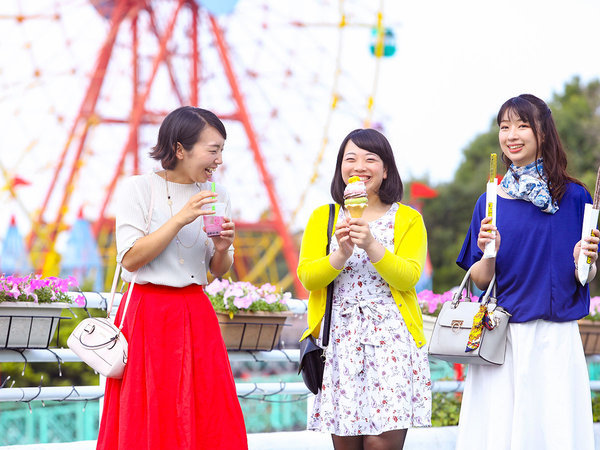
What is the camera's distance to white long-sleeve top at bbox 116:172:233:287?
2604mm

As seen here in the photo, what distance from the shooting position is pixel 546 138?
2.78 m

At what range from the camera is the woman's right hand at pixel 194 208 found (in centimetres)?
252

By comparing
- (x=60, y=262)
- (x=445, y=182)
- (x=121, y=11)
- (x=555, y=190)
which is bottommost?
(x=60, y=262)

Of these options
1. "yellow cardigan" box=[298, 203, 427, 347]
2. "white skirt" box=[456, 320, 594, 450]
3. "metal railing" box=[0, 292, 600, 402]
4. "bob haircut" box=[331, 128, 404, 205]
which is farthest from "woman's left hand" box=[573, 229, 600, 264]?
"metal railing" box=[0, 292, 600, 402]

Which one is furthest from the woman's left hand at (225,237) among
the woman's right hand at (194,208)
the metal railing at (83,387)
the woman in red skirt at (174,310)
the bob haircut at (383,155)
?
the metal railing at (83,387)

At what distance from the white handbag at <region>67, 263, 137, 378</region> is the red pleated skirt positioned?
54 mm

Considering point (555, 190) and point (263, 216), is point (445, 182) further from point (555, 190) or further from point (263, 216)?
point (555, 190)

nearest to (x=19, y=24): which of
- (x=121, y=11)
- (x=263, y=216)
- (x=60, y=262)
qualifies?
(x=121, y=11)

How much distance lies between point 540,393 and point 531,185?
689 mm

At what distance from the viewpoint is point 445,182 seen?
27344 mm

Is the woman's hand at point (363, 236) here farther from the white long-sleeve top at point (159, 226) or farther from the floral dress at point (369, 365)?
the white long-sleeve top at point (159, 226)

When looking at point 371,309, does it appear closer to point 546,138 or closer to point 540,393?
point 540,393

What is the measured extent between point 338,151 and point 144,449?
1.23m

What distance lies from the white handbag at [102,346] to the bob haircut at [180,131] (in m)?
0.57
